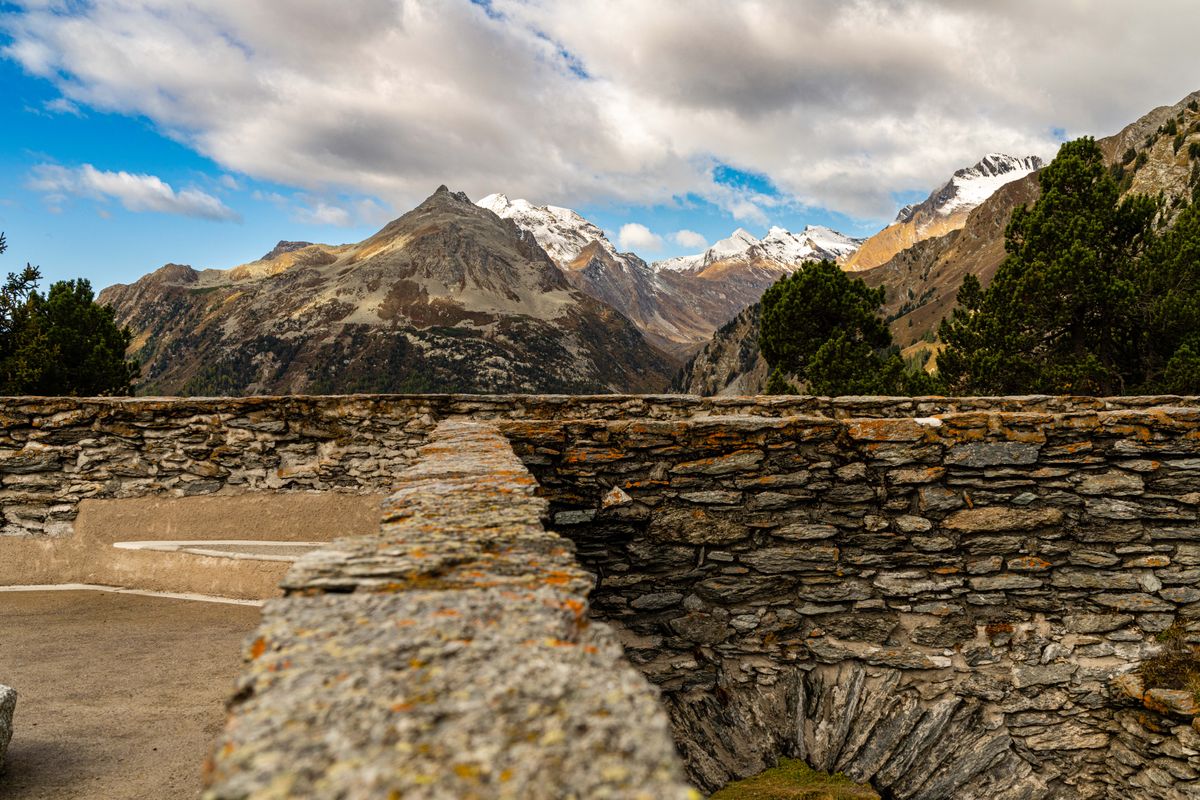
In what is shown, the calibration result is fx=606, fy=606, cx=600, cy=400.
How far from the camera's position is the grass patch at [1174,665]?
6023 millimetres

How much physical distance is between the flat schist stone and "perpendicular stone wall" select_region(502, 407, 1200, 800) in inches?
166

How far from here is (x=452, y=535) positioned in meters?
2.98

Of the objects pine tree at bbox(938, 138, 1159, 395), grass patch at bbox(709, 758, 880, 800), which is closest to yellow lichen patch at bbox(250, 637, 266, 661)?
grass patch at bbox(709, 758, 880, 800)

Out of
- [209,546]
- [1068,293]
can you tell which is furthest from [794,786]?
[1068,293]

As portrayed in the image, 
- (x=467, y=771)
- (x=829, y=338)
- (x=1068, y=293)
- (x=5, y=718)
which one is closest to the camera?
(x=467, y=771)

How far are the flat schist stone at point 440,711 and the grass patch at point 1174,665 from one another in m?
7.12

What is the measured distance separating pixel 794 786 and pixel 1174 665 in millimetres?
4105

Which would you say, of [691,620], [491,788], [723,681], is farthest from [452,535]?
[723,681]

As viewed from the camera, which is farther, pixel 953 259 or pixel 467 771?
pixel 953 259

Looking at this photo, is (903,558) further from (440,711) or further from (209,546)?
(209,546)

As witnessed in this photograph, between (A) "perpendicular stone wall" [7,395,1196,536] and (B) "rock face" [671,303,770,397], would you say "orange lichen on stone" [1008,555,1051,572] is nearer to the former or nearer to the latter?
(A) "perpendicular stone wall" [7,395,1196,536]

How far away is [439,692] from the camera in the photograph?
1652mm

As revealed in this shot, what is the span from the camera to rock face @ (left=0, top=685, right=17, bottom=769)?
4199 mm

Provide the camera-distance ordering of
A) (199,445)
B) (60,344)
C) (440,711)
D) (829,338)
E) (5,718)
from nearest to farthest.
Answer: (440,711)
(5,718)
(199,445)
(829,338)
(60,344)
